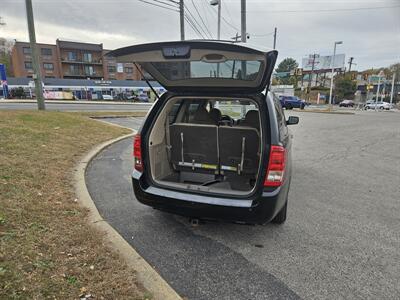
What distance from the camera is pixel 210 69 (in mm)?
2760

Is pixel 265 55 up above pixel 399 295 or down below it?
above

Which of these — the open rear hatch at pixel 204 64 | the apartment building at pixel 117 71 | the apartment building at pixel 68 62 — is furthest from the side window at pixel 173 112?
the apartment building at pixel 117 71

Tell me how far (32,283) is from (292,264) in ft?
7.18

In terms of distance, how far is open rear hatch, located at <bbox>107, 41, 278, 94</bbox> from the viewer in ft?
7.52

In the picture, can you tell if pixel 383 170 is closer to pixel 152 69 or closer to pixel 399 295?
pixel 399 295

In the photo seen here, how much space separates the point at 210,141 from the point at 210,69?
0.94 meters

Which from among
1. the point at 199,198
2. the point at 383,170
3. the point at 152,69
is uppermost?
the point at 152,69

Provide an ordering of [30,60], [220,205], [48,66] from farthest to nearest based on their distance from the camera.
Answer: [48,66]
[30,60]
[220,205]

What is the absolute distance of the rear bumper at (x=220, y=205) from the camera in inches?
100

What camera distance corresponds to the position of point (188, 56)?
8.02 feet

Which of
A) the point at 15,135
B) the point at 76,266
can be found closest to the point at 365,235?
the point at 76,266

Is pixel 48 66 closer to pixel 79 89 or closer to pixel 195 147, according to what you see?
pixel 79 89

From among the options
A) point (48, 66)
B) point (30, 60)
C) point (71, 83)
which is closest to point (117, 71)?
point (48, 66)

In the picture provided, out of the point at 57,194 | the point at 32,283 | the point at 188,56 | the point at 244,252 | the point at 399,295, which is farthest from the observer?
the point at 57,194
